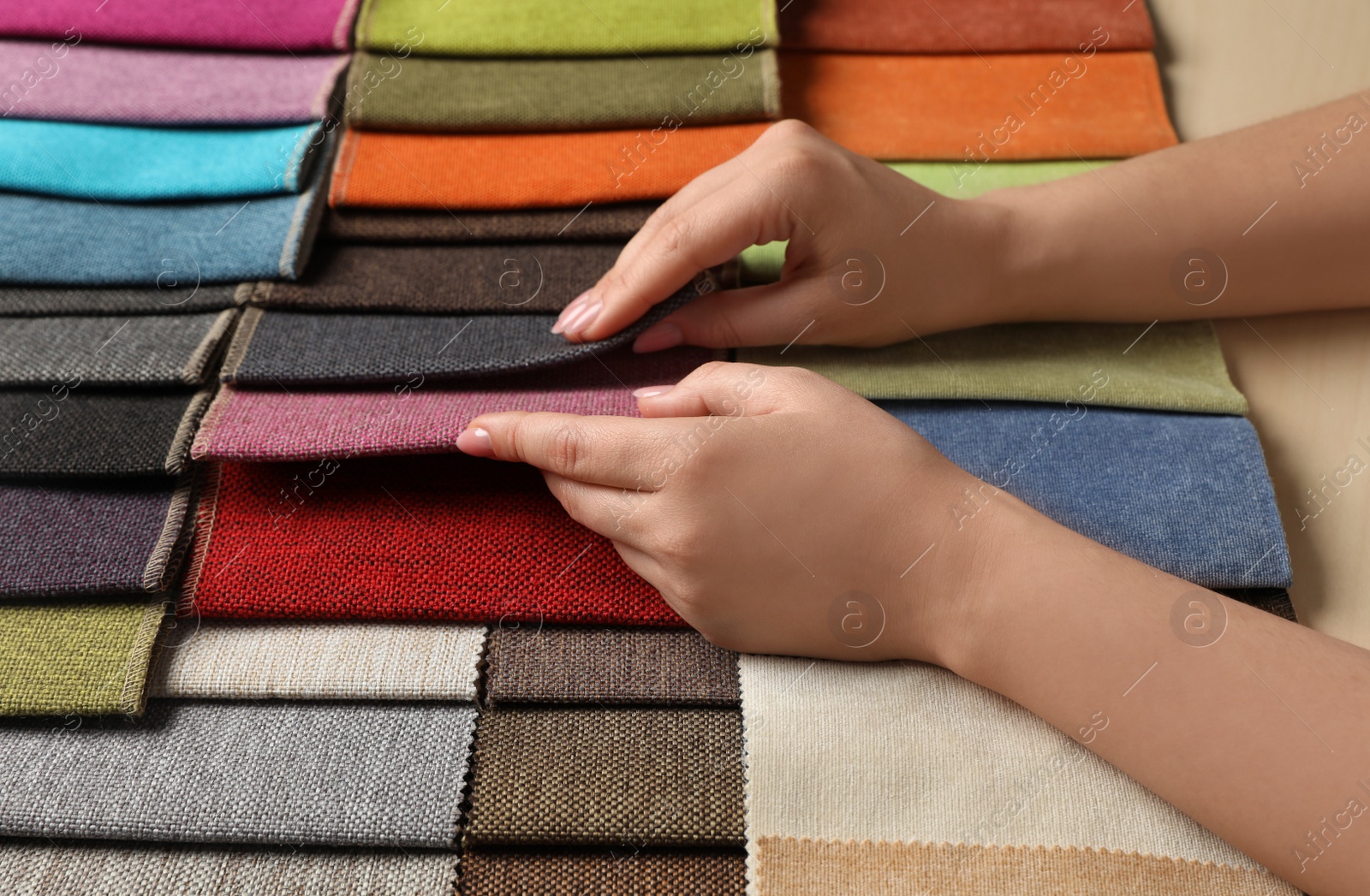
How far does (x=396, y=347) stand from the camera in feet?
2.40

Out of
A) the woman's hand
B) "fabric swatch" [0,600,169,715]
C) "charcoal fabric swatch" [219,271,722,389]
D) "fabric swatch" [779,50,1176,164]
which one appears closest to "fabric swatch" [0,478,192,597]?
"fabric swatch" [0,600,169,715]

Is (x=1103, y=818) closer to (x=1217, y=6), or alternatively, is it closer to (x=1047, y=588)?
(x=1047, y=588)

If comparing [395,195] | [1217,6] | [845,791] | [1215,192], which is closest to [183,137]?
[395,195]

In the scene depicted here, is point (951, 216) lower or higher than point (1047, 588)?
higher

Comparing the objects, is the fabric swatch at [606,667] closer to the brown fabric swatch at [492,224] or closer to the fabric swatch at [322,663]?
the fabric swatch at [322,663]

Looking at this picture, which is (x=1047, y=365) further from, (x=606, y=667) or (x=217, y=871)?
(x=217, y=871)

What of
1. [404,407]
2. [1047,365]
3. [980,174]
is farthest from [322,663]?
[980,174]

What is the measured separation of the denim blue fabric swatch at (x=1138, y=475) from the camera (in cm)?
66

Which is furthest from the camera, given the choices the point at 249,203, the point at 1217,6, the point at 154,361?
the point at 1217,6

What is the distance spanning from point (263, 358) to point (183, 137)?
0.33 metres

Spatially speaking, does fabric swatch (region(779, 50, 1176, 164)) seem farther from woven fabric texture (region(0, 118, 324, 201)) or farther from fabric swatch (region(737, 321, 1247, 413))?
woven fabric texture (region(0, 118, 324, 201))

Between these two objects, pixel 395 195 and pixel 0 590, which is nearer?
pixel 0 590

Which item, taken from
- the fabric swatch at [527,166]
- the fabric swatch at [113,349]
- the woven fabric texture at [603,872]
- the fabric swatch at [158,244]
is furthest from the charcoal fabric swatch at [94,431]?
the woven fabric texture at [603,872]

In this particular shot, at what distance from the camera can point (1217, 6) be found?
3.50 feet
